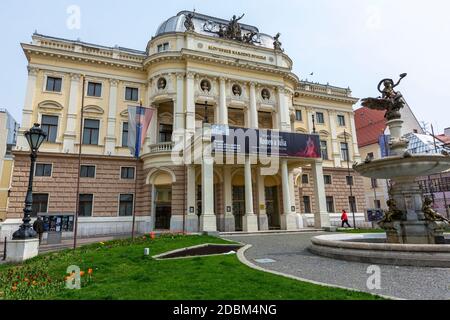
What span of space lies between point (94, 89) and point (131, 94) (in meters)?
3.48

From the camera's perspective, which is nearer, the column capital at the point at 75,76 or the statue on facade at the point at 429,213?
the statue on facade at the point at 429,213

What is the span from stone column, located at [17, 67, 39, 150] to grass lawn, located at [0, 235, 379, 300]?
61.0 ft

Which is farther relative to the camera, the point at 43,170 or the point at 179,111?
the point at 179,111

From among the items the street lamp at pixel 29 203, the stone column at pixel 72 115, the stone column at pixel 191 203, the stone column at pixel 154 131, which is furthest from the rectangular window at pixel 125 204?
the street lamp at pixel 29 203

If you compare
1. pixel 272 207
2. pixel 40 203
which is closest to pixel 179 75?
pixel 272 207

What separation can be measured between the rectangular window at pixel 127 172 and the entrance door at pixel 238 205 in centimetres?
1025

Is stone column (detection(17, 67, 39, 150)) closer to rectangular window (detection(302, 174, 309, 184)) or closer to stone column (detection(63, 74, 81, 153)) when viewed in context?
stone column (detection(63, 74, 81, 153))

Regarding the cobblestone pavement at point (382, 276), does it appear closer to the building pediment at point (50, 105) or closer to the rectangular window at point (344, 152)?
the building pediment at point (50, 105)

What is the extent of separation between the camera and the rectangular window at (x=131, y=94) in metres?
28.5

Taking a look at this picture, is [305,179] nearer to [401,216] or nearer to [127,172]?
[127,172]

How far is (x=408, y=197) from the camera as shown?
1042 cm
